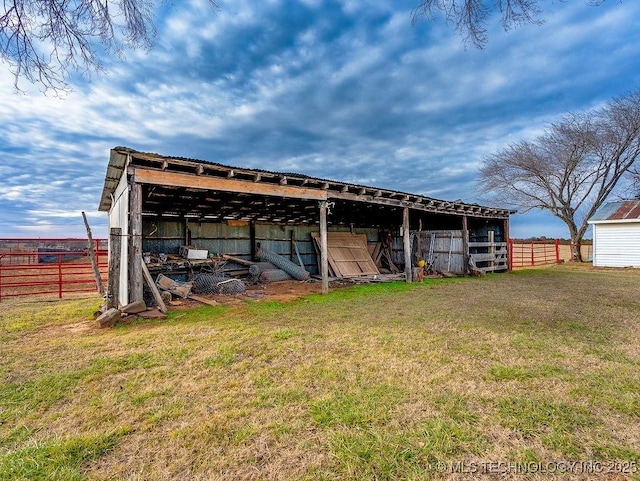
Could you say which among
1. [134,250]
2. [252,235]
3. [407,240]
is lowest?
[134,250]

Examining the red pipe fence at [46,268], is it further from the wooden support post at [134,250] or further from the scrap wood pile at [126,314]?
the scrap wood pile at [126,314]

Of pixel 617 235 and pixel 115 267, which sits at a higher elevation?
pixel 617 235

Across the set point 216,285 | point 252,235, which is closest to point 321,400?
point 216,285

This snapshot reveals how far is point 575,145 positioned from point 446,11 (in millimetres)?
21918

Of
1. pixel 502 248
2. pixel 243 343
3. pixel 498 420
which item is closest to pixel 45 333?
pixel 243 343

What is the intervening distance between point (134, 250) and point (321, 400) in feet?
16.3

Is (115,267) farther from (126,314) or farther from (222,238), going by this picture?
(222,238)

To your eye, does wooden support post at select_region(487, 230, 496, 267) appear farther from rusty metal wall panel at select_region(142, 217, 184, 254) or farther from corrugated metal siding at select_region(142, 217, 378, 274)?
rusty metal wall panel at select_region(142, 217, 184, 254)

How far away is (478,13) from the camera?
3070 mm

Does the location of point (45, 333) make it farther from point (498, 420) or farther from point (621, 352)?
point (621, 352)

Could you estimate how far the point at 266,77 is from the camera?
852 cm

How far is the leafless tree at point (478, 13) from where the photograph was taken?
115 inches

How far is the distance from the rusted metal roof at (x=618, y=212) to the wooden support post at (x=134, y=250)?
74.0ft

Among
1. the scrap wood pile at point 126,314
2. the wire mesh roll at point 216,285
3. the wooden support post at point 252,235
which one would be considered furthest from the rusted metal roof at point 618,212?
the scrap wood pile at point 126,314
